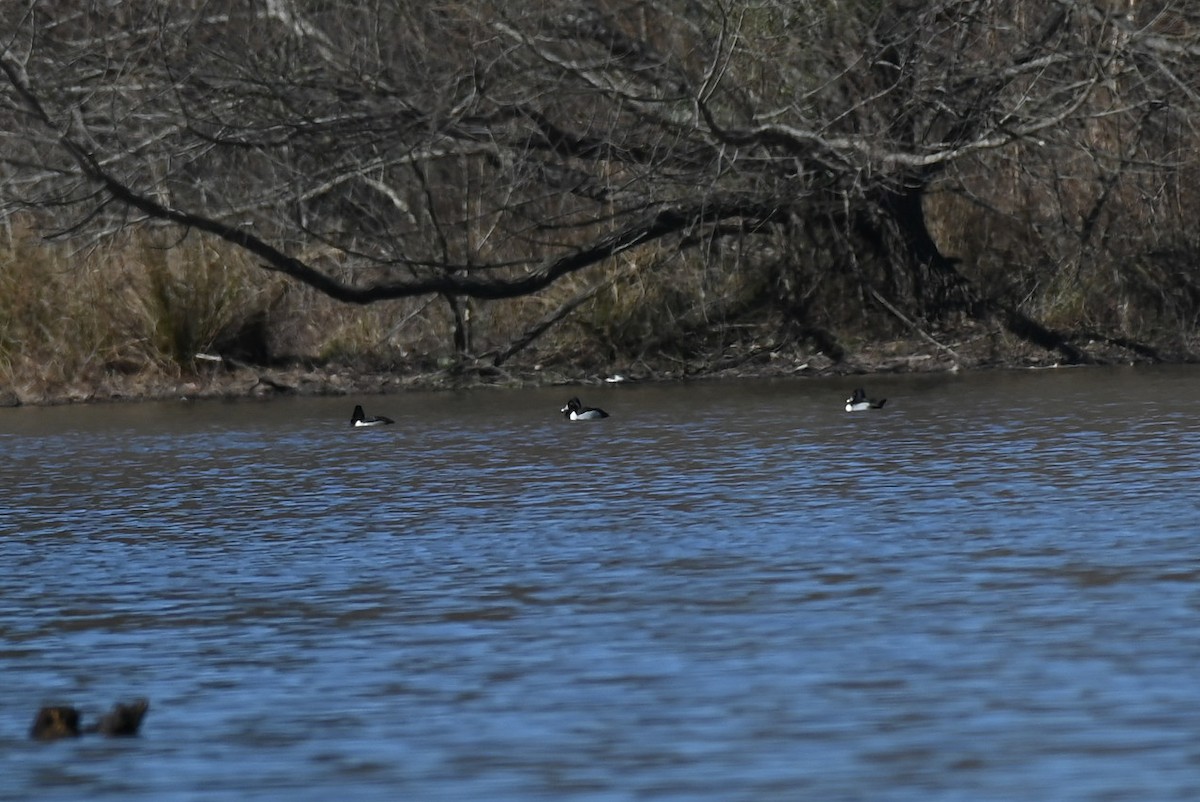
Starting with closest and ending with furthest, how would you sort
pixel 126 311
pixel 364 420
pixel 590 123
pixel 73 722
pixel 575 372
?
pixel 73 722, pixel 364 420, pixel 590 123, pixel 575 372, pixel 126 311

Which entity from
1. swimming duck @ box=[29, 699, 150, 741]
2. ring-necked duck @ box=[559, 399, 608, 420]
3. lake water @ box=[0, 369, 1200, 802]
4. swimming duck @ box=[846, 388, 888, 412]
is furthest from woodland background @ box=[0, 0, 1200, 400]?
swimming duck @ box=[29, 699, 150, 741]

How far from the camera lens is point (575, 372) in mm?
23609

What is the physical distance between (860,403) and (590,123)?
5437 mm

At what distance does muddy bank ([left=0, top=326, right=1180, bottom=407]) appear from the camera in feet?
76.6

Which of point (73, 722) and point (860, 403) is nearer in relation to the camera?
point (73, 722)

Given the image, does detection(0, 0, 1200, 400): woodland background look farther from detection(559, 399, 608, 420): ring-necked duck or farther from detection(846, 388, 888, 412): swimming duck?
detection(559, 399, 608, 420): ring-necked duck

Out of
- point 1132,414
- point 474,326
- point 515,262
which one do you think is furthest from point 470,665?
point 474,326

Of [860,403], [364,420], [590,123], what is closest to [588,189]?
[590,123]

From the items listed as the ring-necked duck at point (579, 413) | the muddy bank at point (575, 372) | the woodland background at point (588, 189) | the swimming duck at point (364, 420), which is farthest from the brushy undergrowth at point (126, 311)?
the ring-necked duck at point (579, 413)

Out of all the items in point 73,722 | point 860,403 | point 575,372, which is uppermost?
point 575,372

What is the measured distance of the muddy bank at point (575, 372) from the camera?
76.6ft

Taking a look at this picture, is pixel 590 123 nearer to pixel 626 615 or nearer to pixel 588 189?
pixel 588 189

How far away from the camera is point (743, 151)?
22.4 metres

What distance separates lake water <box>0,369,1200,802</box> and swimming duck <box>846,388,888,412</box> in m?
1.00
